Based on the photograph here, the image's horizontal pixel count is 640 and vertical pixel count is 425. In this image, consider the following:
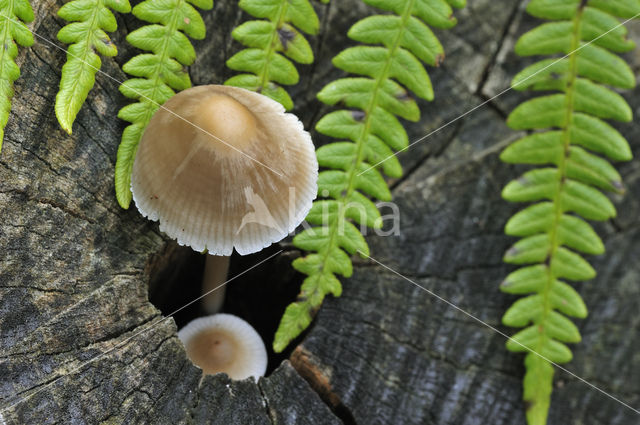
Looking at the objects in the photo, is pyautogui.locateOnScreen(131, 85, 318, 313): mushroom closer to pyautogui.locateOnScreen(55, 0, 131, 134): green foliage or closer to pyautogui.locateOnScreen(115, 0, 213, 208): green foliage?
pyautogui.locateOnScreen(115, 0, 213, 208): green foliage

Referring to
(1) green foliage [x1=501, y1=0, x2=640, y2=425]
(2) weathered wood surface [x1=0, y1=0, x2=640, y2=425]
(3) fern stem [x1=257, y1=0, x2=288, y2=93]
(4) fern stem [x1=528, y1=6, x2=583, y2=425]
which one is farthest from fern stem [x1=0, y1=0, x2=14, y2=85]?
(4) fern stem [x1=528, y1=6, x2=583, y2=425]

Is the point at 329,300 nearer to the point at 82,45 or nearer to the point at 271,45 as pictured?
the point at 271,45

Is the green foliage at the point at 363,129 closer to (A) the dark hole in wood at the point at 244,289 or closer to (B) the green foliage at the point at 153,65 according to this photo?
(A) the dark hole in wood at the point at 244,289

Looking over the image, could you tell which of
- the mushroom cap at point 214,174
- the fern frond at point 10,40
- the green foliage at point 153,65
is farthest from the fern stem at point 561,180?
the fern frond at point 10,40

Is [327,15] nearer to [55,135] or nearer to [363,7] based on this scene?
[363,7]

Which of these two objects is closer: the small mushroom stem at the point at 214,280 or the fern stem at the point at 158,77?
the fern stem at the point at 158,77

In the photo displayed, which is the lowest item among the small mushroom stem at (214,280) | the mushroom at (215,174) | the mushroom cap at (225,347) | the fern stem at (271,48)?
the mushroom cap at (225,347)
